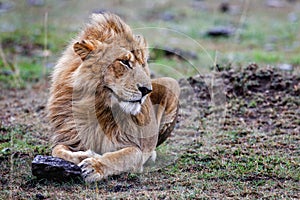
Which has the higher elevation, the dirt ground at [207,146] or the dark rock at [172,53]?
the dark rock at [172,53]

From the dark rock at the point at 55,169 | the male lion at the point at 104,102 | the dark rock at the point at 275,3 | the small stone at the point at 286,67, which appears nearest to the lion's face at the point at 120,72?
the male lion at the point at 104,102

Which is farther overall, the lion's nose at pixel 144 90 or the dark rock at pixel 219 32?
the dark rock at pixel 219 32

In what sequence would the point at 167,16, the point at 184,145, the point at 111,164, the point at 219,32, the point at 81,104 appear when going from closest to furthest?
the point at 111,164 < the point at 81,104 < the point at 184,145 < the point at 219,32 < the point at 167,16

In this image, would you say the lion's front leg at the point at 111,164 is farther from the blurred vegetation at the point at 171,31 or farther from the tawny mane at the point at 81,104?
the blurred vegetation at the point at 171,31

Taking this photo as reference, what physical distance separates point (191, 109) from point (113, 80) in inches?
102

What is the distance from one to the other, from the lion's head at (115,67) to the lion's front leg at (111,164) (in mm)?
316

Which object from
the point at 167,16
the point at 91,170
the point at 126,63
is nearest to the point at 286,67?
the point at 126,63

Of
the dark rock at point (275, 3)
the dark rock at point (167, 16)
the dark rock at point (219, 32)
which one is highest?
the dark rock at point (275, 3)

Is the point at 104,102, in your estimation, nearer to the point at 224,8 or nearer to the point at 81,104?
the point at 81,104

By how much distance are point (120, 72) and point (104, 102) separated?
266 millimetres

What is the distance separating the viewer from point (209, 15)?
1296cm

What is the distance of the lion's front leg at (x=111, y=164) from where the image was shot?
4285 mm

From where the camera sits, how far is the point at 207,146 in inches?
215

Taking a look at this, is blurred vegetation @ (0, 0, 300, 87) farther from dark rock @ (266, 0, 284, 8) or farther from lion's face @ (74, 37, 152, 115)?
lion's face @ (74, 37, 152, 115)
